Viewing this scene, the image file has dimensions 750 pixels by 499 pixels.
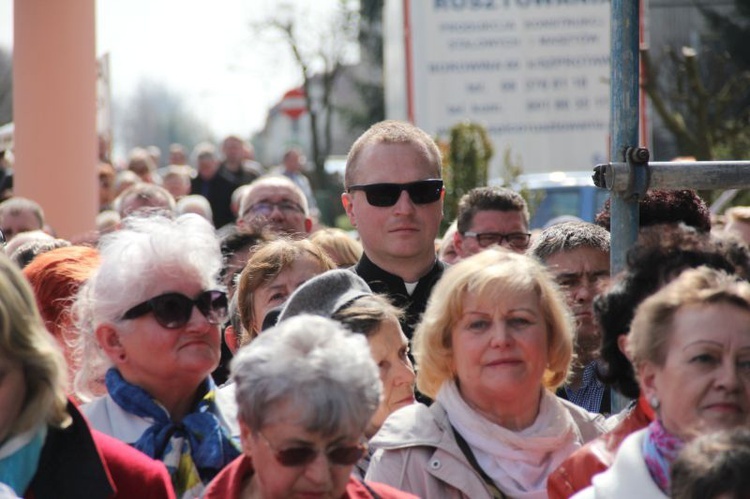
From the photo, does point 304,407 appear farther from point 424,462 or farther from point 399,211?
point 399,211

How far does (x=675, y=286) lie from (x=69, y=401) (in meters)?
1.59

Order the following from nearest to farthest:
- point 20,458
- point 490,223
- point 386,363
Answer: point 20,458 < point 386,363 < point 490,223

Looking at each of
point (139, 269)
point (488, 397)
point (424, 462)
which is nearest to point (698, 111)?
point (488, 397)

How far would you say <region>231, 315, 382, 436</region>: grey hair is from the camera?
3.57 m

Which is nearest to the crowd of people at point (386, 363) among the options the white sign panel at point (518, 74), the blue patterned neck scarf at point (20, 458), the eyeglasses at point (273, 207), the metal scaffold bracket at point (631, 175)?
the blue patterned neck scarf at point (20, 458)

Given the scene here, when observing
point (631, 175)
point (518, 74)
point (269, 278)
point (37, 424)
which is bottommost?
point (37, 424)

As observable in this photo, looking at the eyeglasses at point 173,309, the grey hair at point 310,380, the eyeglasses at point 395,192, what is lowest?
the grey hair at point 310,380

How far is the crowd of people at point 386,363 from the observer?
359 centimetres

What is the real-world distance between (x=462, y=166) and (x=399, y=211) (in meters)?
8.44

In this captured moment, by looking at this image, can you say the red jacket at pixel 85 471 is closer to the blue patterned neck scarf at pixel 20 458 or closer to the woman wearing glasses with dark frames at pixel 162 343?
the blue patterned neck scarf at pixel 20 458

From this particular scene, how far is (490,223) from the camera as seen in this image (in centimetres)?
725

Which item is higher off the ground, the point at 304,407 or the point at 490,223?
the point at 490,223

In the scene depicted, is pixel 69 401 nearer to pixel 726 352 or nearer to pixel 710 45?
pixel 726 352

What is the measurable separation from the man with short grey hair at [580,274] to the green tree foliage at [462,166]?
8255mm
